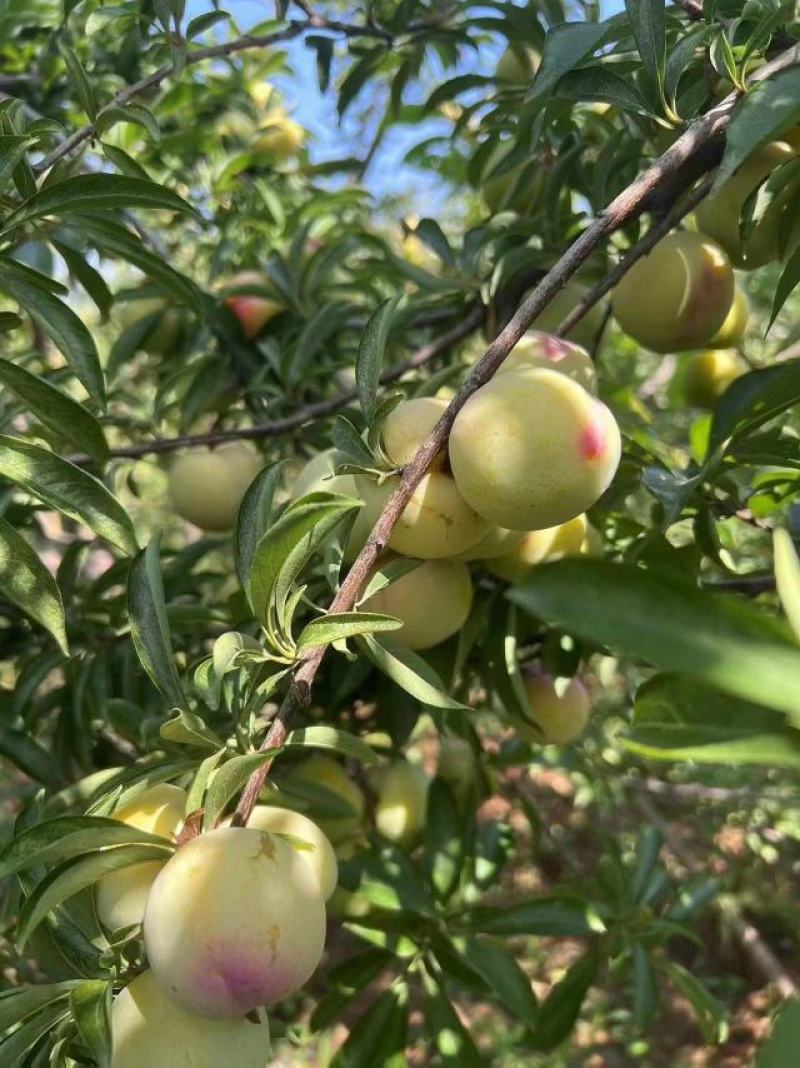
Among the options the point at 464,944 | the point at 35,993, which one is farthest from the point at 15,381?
the point at 464,944

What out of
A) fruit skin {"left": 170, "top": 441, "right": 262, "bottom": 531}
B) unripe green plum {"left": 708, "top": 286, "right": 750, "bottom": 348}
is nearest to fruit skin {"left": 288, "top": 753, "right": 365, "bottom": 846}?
fruit skin {"left": 170, "top": 441, "right": 262, "bottom": 531}

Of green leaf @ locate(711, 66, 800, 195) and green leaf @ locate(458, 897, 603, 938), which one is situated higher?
green leaf @ locate(711, 66, 800, 195)

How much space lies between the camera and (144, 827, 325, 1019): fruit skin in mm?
554

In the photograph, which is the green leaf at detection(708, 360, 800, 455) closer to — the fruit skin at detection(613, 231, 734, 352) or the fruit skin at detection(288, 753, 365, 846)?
the fruit skin at detection(613, 231, 734, 352)

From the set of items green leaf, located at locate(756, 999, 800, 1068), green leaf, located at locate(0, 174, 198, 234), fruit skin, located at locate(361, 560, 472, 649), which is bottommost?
fruit skin, located at locate(361, 560, 472, 649)

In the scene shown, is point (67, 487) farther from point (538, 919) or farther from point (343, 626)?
point (538, 919)

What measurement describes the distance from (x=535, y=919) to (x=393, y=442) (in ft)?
2.06

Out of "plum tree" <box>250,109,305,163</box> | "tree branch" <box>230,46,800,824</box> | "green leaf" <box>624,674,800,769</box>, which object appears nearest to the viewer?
"green leaf" <box>624,674,800,769</box>

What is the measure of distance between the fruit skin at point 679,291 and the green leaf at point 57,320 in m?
0.54

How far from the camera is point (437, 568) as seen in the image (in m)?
0.79

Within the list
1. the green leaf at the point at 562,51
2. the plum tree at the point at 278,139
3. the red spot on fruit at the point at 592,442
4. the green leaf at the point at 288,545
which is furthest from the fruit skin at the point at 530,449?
the plum tree at the point at 278,139

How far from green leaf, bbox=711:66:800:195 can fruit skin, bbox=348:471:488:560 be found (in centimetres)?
28

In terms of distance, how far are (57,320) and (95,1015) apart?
545 millimetres

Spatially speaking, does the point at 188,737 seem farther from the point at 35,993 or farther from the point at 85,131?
the point at 85,131
